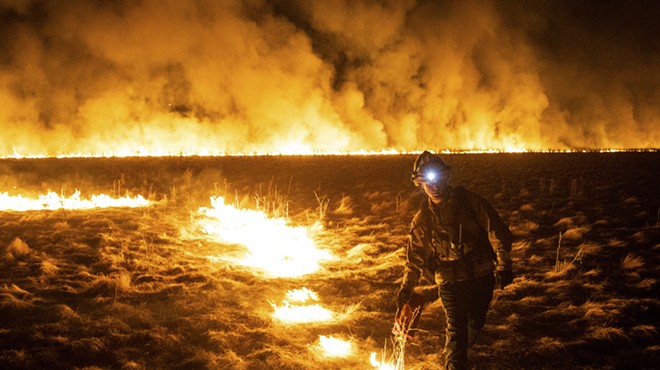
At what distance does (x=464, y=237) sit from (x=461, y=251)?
4.3 inches

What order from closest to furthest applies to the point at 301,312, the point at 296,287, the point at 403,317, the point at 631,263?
1. the point at 403,317
2. the point at 301,312
3. the point at 296,287
4. the point at 631,263

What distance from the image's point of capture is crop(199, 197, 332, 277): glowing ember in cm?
862

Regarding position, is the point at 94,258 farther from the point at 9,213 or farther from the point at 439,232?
the point at 439,232

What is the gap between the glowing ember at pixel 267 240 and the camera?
340 inches

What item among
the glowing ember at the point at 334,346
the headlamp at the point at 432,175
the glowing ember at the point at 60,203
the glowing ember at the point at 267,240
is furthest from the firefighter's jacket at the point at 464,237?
the glowing ember at the point at 60,203

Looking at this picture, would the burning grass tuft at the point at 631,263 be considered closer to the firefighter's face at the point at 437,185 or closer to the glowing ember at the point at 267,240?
the glowing ember at the point at 267,240

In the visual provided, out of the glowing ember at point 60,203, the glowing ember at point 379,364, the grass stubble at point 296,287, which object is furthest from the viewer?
the glowing ember at point 60,203

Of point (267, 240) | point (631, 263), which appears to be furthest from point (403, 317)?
point (267, 240)

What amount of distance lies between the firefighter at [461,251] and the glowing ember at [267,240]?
14.7ft

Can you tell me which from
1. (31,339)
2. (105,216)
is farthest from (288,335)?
(105,216)

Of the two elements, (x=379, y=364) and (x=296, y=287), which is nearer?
(x=379, y=364)

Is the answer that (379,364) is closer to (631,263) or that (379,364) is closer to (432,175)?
(432,175)

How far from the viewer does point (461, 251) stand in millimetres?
3799

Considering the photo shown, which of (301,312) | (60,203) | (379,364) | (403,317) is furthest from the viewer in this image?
(60,203)
